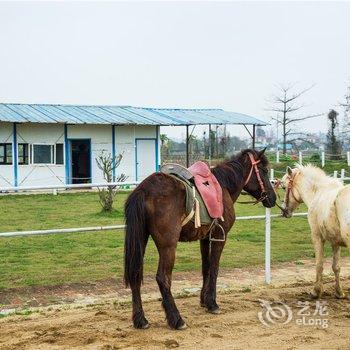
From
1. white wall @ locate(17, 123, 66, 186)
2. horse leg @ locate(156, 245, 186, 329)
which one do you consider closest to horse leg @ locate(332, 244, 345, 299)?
horse leg @ locate(156, 245, 186, 329)

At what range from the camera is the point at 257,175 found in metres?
6.21

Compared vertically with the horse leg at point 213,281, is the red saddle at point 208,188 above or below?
above

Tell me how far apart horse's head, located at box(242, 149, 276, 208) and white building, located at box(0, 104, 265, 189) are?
17.7 meters

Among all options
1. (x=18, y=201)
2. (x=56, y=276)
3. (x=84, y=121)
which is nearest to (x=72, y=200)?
(x=18, y=201)

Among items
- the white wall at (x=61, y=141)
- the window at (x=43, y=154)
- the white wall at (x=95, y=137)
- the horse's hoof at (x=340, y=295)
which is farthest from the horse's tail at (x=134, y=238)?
the white wall at (x=95, y=137)

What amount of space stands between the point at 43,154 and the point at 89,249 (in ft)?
50.5

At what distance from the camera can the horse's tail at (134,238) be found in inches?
192

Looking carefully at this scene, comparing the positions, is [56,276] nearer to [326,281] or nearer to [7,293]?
[7,293]

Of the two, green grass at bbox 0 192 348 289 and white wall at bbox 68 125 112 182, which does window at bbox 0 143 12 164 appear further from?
green grass at bbox 0 192 348 289

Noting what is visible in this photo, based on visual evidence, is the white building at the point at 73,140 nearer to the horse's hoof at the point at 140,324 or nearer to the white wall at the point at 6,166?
the white wall at the point at 6,166

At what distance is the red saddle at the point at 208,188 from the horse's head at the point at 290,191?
1743mm

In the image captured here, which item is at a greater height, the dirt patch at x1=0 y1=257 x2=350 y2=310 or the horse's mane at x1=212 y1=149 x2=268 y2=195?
the horse's mane at x1=212 y1=149 x2=268 y2=195

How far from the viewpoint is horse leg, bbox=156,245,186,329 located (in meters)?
4.90

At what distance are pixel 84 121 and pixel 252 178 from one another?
1876cm
